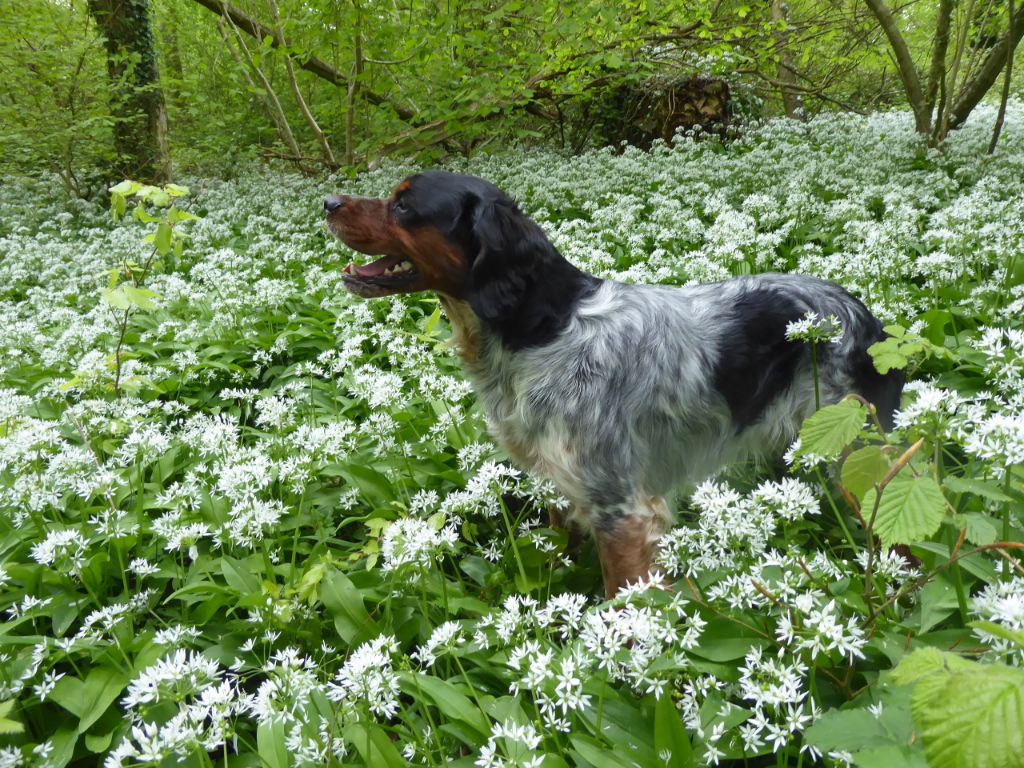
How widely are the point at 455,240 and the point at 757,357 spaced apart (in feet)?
5.00

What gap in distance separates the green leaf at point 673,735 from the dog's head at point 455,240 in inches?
69.9

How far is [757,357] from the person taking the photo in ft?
10.5

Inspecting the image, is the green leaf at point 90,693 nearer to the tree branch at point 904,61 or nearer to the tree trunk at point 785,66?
the tree branch at point 904,61

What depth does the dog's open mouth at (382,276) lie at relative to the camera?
3236 millimetres

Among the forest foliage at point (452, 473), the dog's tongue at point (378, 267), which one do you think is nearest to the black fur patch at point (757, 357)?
the forest foliage at point (452, 473)

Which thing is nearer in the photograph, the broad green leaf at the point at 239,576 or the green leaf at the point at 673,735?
the green leaf at the point at 673,735

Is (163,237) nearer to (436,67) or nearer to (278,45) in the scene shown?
(436,67)

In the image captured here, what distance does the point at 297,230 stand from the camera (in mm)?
9234

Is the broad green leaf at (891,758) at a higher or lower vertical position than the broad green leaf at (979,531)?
lower

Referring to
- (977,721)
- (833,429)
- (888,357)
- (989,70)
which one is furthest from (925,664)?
(989,70)

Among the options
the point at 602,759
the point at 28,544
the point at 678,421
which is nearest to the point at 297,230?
the point at 28,544

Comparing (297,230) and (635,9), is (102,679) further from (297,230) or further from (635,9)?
(635,9)

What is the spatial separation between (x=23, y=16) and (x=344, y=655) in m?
14.0

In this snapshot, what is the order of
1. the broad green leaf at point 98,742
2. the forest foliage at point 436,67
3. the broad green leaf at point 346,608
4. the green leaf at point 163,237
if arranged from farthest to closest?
1. the forest foliage at point 436,67
2. the green leaf at point 163,237
3. the broad green leaf at point 346,608
4. the broad green leaf at point 98,742
